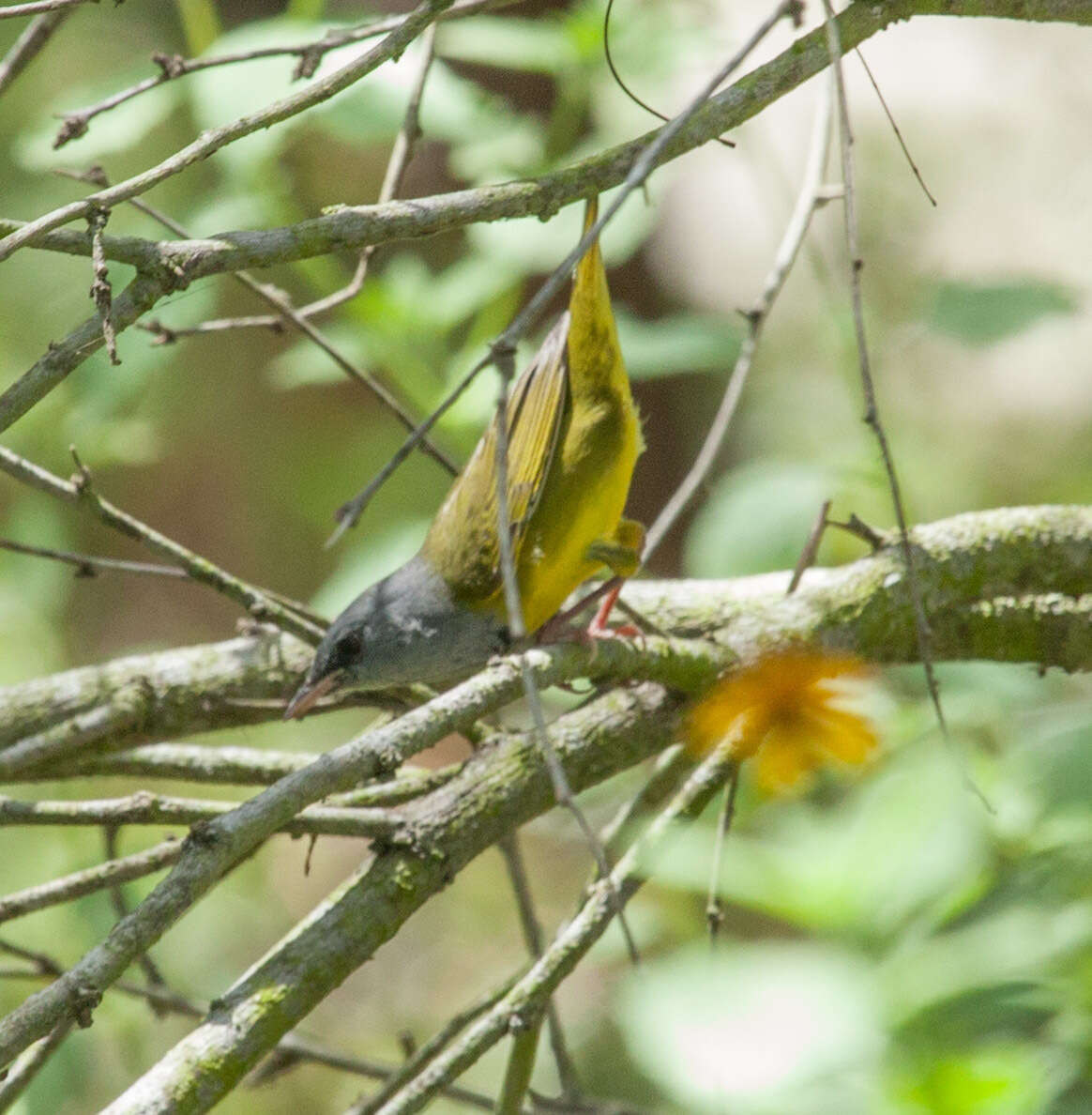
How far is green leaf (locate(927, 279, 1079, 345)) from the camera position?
3660mm

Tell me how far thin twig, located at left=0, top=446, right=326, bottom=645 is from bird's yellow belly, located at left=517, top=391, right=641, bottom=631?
733 millimetres

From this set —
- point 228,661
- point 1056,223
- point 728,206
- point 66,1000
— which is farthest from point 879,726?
point 1056,223

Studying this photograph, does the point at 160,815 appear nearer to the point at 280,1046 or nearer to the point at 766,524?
the point at 280,1046

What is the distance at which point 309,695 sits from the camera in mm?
3062

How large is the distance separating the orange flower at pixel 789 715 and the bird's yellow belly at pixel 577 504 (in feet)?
2.55

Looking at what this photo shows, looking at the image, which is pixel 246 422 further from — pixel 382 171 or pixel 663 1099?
pixel 663 1099

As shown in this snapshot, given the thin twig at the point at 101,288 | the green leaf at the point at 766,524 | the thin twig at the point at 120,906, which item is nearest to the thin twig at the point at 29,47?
the thin twig at the point at 101,288

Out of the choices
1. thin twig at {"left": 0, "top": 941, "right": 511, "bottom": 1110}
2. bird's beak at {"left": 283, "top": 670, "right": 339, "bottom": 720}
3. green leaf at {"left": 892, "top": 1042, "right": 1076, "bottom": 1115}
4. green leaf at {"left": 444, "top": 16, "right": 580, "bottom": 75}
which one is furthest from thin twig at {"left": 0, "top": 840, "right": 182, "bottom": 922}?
green leaf at {"left": 444, "top": 16, "right": 580, "bottom": 75}

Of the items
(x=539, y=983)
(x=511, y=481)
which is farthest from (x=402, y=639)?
(x=539, y=983)

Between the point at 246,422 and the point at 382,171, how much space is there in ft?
6.67

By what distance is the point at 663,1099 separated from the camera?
6.98 metres

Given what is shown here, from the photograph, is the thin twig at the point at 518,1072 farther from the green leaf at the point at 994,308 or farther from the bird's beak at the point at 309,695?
the green leaf at the point at 994,308

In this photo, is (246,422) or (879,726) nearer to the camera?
(879,726)

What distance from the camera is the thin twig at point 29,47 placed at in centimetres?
270
